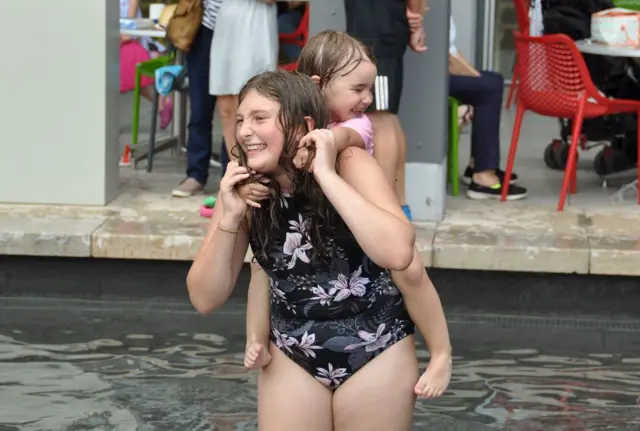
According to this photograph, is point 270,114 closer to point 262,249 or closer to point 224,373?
point 262,249

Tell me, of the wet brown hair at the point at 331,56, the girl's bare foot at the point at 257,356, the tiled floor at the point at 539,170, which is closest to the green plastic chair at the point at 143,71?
the tiled floor at the point at 539,170

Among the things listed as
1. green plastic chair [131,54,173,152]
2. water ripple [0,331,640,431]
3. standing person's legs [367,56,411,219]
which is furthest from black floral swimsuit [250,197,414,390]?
green plastic chair [131,54,173,152]

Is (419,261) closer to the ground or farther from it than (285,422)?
farther from it

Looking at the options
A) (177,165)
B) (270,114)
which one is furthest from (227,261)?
(177,165)

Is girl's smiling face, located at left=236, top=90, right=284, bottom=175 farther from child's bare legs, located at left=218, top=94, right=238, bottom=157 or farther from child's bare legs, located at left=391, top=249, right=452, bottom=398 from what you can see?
child's bare legs, located at left=218, top=94, right=238, bottom=157

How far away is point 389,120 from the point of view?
615cm

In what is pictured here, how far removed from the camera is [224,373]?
211 inches

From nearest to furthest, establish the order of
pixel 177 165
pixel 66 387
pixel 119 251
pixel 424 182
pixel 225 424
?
pixel 225 424
pixel 66 387
pixel 119 251
pixel 424 182
pixel 177 165

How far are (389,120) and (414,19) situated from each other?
503 millimetres

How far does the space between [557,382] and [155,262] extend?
205cm

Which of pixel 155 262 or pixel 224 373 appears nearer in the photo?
pixel 224 373

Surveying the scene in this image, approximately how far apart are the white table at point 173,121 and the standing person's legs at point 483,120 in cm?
219

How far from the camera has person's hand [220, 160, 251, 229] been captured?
277 centimetres

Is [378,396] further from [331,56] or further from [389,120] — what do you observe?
[389,120]
